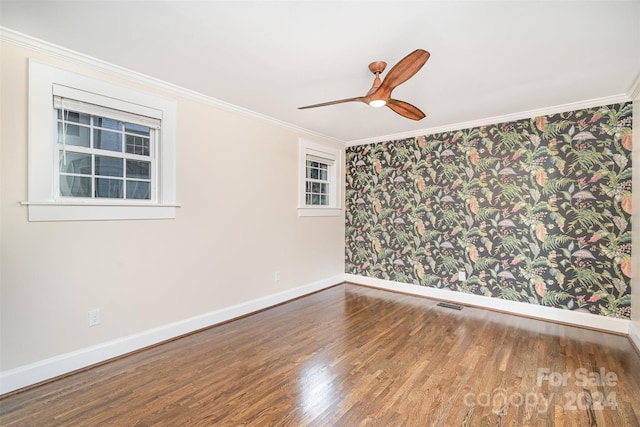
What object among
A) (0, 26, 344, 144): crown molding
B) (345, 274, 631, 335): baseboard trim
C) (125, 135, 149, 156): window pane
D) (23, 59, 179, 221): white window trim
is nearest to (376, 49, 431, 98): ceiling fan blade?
(0, 26, 344, 144): crown molding

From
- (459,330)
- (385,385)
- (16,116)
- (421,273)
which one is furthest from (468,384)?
(16,116)

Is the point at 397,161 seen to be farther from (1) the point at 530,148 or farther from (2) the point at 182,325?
(2) the point at 182,325

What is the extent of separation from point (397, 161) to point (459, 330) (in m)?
2.63

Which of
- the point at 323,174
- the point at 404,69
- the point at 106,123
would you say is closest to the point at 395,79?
the point at 404,69

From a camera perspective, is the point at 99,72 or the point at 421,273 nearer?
the point at 99,72

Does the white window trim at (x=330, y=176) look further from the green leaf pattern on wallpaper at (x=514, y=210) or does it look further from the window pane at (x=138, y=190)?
the window pane at (x=138, y=190)

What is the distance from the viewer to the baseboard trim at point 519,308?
3.21m

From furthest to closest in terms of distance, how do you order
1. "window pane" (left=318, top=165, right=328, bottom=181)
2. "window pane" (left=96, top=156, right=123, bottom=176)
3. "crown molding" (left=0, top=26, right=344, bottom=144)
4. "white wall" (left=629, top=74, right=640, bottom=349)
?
1. "window pane" (left=318, top=165, right=328, bottom=181)
2. "white wall" (left=629, top=74, right=640, bottom=349)
3. "window pane" (left=96, top=156, right=123, bottom=176)
4. "crown molding" (left=0, top=26, right=344, bottom=144)

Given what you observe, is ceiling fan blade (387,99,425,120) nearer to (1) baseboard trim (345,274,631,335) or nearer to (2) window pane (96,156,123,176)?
(2) window pane (96,156,123,176)

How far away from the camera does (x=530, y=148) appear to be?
3.63m

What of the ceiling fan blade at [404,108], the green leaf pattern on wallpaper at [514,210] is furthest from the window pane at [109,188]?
the green leaf pattern on wallpaper at [514,210]

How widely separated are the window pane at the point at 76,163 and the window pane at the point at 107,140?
13cm

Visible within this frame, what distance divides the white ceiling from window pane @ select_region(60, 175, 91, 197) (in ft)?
3.29

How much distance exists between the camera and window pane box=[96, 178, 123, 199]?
2562mm
